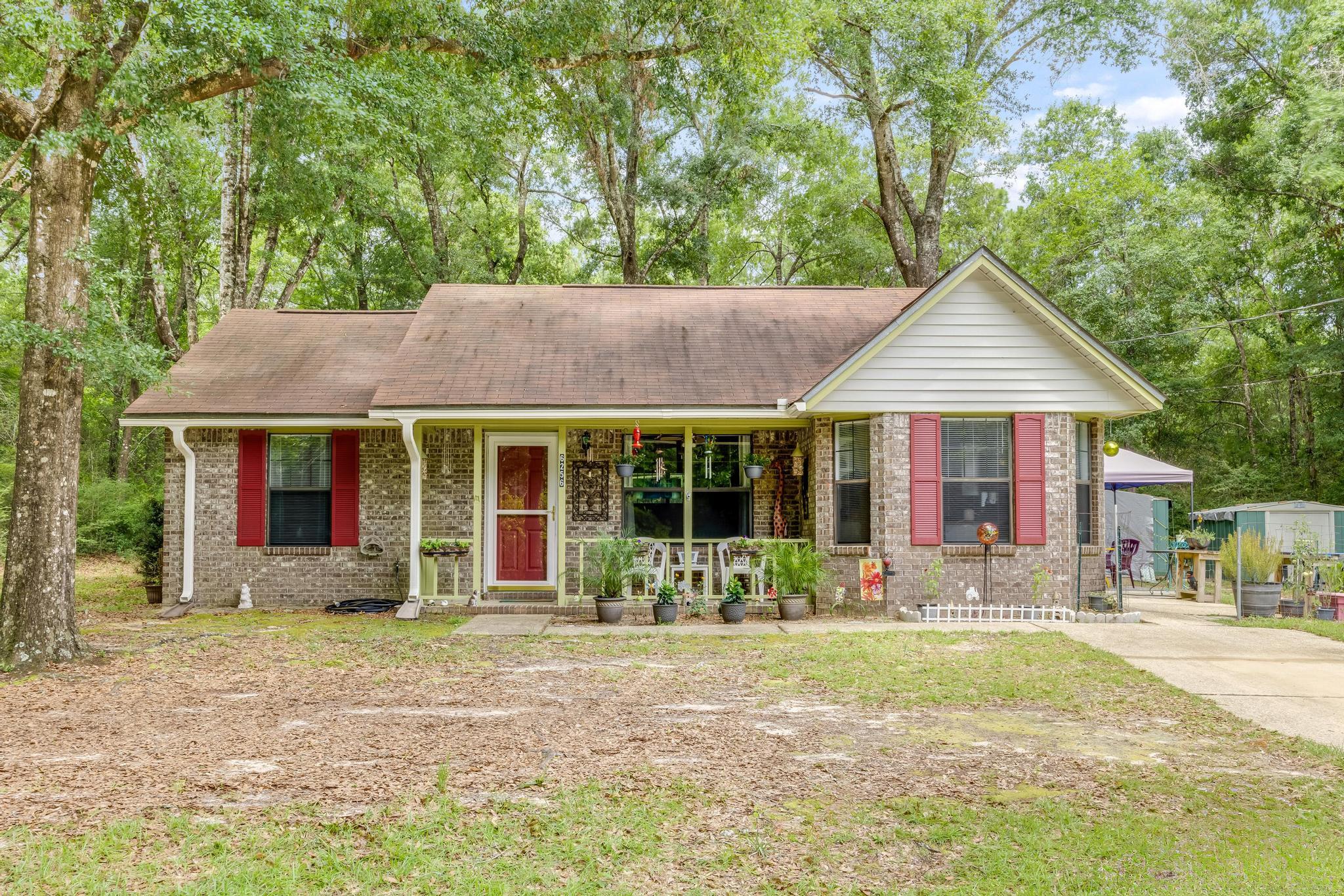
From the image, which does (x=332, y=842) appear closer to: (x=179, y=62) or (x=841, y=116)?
(x=179, y=62)

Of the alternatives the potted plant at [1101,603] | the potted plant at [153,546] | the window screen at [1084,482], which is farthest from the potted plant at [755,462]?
the potted plant at [153,546]

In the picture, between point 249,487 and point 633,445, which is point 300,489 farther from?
point 633,445

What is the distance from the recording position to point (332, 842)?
4172 mm

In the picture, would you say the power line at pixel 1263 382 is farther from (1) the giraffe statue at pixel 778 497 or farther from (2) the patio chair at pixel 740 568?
(2) the patio chair at pixel 740 568

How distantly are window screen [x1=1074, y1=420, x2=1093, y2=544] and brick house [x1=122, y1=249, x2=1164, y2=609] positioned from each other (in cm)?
4

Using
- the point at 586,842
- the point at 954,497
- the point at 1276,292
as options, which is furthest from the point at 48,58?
the point at 1276,292

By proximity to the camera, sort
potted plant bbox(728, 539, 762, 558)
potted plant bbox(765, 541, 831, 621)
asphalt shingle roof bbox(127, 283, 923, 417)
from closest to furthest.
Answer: potted plant bbox(765, 541, 831, 621) < potted plant bbox(728, 539, 762, 558) < asphalt shingle roof bbox(127, 283, 923, 417)

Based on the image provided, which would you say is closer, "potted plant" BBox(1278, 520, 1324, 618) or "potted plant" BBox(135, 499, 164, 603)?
"potted plant" BBox(1278, 520, 1324, 618)

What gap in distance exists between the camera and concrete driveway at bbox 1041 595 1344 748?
6676 millimetres

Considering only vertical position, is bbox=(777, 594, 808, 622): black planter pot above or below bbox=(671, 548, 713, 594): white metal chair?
below

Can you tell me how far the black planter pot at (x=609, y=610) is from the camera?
1148 cm

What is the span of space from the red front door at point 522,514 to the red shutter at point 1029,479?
20.6ft

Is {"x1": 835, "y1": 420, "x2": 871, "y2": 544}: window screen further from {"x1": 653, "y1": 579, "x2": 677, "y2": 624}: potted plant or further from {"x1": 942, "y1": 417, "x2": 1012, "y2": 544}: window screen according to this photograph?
{"x1": 653, "y1": 579, "x2": 677, "y2": 624}: potted plant

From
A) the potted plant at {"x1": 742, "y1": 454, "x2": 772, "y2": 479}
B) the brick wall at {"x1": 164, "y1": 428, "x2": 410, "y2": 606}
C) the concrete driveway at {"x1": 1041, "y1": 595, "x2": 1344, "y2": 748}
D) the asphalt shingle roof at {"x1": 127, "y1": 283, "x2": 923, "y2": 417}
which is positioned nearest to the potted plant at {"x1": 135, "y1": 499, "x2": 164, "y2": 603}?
the brick wall at {"x1": 164, "y1": 428, "x2": 410, "y2": 606}
